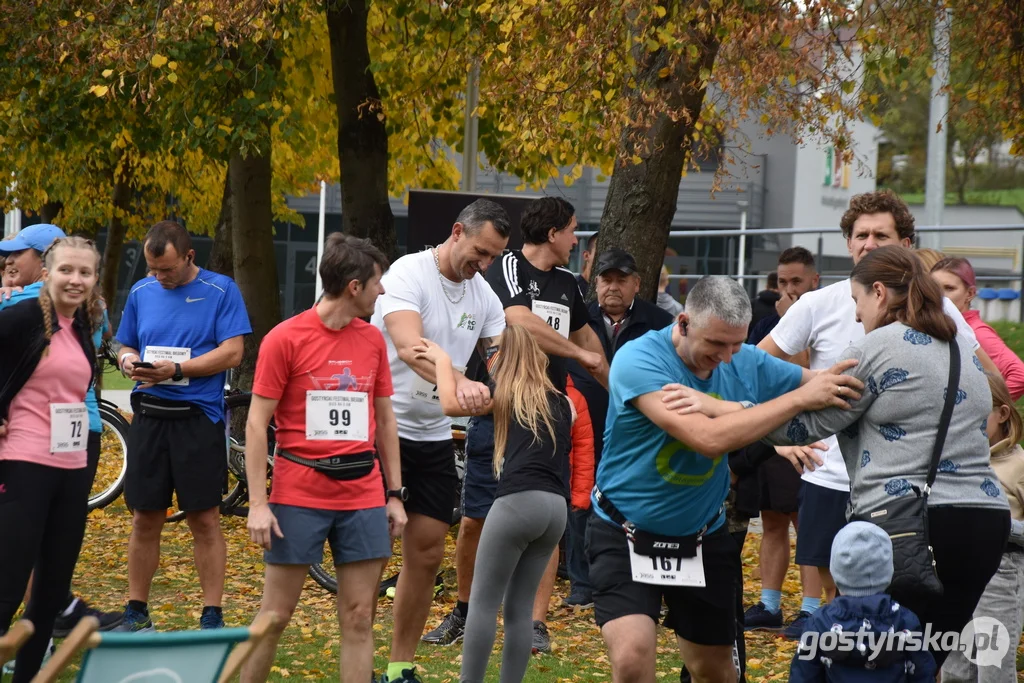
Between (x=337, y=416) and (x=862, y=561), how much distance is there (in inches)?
84.8

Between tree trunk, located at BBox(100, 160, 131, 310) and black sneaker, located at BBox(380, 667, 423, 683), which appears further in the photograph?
tree trunk, located at BBox(100, 160, 131, 310)

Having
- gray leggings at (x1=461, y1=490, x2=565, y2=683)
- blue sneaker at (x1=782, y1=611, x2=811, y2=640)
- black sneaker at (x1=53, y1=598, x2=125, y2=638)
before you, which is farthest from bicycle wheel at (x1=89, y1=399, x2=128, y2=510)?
gray leggings at (x1=461, y1=490, x2=565, y2=683)

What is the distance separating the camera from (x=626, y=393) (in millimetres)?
4371

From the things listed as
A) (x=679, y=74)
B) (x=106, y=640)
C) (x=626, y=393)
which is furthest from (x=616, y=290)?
(x=106, y=640)

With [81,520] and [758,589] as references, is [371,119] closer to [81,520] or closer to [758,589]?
[758,589]

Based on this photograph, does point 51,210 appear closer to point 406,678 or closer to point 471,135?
point 471,135

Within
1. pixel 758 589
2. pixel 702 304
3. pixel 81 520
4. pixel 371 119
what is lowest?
pixel 758 589

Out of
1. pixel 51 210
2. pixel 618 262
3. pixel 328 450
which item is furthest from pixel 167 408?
pixel 51 210

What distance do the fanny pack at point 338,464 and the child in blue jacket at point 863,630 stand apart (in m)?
1.94

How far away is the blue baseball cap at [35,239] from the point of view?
6.00 meters

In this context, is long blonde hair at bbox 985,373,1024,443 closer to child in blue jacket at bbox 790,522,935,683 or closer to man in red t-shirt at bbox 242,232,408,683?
child in blue jacket at bbox 790,522,935,683

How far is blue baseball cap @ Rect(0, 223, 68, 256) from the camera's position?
600 centimetres

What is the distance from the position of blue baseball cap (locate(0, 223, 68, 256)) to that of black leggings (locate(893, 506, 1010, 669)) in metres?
4.19

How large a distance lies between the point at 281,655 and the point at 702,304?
3529 mm
